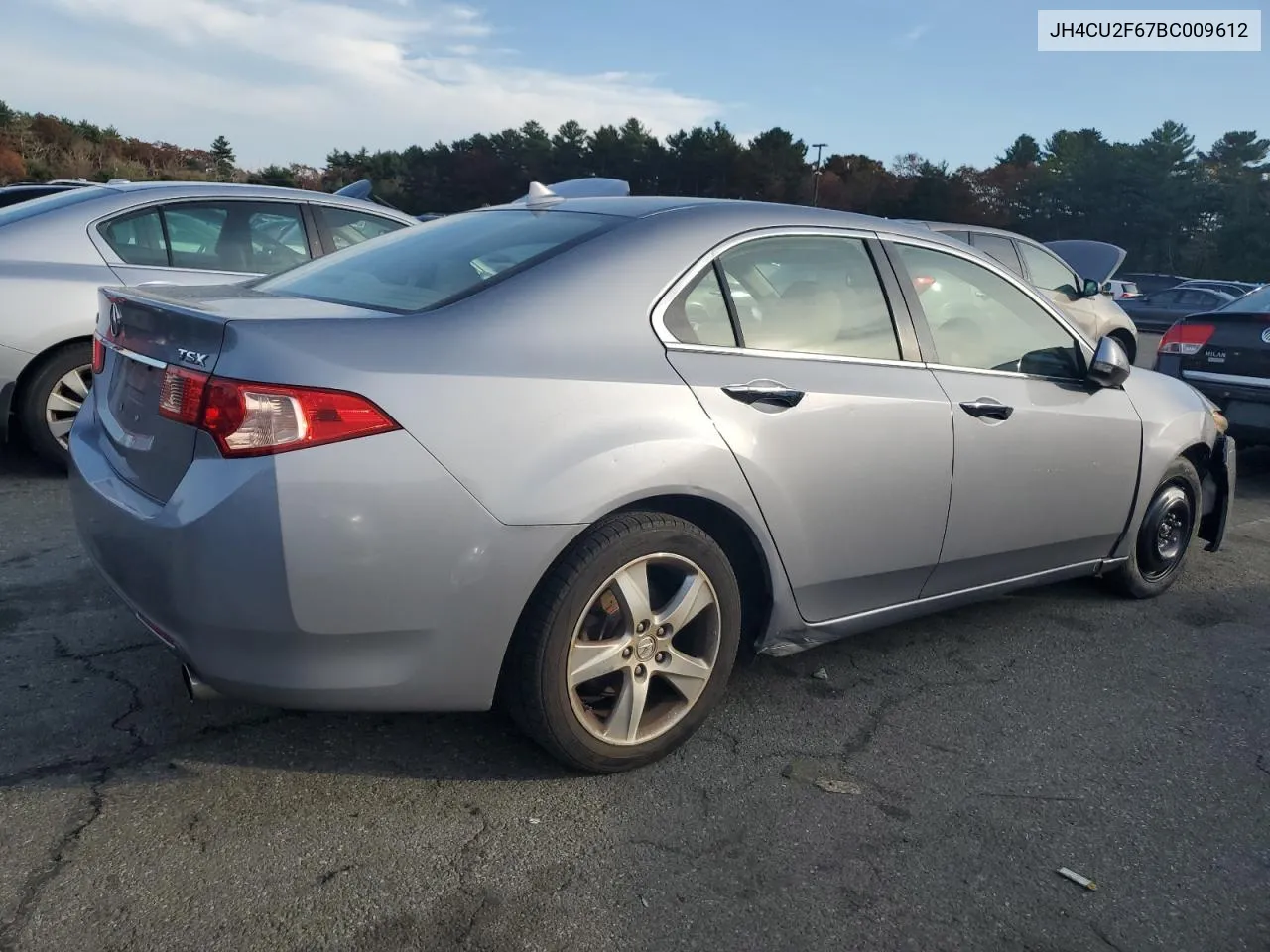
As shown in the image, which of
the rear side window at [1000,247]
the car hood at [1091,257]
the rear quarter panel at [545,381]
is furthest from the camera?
the car hood at [1091,257]

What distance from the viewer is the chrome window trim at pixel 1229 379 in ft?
22.4

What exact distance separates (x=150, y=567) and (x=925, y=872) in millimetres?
1939

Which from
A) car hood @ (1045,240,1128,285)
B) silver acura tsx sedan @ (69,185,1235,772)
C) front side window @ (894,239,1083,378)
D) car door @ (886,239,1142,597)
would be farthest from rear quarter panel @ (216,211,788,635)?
car hood @ (1045,240,1128,285)

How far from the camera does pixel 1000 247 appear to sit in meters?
9.57

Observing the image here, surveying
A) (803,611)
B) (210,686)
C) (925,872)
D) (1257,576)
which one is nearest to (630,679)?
(803,611)

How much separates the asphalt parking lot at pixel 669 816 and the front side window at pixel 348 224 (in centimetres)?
343

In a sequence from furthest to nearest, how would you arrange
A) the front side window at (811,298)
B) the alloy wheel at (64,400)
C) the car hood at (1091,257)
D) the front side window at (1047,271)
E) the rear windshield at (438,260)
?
the car hood at (1091,257) → the front side window at (1047,271) → the alloy wheel at (64,400) → the front side window at (811,298) → the rear windshield at (438,260)

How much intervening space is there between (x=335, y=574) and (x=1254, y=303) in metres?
7.23

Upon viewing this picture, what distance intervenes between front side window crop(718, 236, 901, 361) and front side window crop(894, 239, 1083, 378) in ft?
0.72

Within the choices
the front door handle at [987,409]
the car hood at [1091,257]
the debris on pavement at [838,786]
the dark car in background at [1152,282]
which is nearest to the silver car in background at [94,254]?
the front door handle at [987,409]

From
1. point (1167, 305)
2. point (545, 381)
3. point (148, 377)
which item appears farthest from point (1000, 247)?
point (1167, 305)

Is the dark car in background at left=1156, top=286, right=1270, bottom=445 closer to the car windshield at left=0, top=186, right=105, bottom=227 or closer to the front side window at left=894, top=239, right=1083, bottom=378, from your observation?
the front side window at left=894, top=239, right=1083, bottom=378

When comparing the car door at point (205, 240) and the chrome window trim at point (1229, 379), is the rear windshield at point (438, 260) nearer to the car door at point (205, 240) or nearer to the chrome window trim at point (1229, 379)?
the car door at point (205, 240)

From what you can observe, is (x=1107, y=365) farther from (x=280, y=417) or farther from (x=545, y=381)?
(x=280, y=417)
